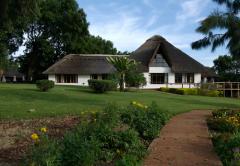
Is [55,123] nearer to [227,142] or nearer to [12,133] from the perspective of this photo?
[12,133]

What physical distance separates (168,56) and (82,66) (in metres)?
11.5

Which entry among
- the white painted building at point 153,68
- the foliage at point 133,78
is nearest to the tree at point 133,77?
the foliage at point 133,78

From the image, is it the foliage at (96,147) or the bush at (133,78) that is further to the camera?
the bush at (133,78)

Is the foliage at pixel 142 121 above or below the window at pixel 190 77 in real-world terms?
below

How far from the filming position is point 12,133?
35.0 ft

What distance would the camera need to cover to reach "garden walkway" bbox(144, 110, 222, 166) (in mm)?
7801

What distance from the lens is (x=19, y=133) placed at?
1068cm

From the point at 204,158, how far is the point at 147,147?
5.18ft

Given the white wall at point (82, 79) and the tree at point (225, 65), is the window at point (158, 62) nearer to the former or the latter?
the white wall at point (82, 79)

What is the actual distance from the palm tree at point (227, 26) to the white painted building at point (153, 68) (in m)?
29.4

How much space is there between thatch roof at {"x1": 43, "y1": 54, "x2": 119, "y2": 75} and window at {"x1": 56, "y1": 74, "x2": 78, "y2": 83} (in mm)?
1203

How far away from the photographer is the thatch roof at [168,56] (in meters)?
57.5

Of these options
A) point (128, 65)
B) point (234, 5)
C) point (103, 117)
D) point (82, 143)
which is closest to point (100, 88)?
point (128, 65)

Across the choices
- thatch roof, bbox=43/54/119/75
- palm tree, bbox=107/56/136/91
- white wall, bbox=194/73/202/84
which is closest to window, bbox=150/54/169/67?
white wall, bbox=194/73/202/84
